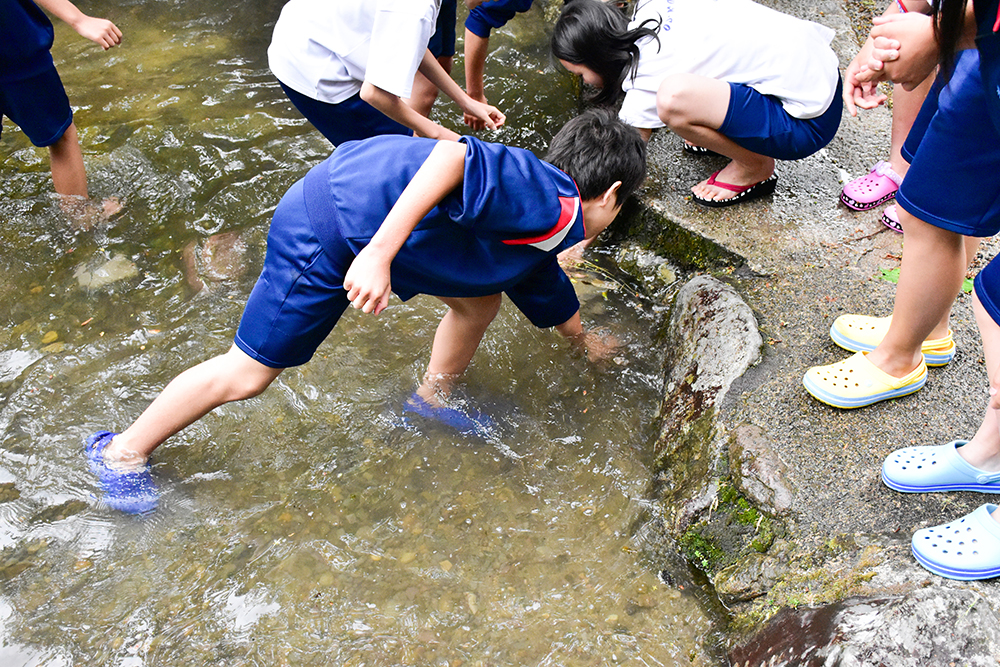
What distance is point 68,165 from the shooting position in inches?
132

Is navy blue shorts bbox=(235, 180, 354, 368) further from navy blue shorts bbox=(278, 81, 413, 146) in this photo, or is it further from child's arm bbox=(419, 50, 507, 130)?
child's arm bbox=(419, 50, 507, 130)

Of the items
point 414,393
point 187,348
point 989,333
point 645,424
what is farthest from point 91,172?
point 989,333

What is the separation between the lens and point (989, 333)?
181cm

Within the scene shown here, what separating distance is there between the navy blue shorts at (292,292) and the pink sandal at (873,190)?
2.15 m

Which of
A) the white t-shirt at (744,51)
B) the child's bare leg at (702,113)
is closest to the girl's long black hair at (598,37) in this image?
the white t-shirt at (744,51)

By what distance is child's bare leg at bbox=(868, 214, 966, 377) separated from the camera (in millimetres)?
1914

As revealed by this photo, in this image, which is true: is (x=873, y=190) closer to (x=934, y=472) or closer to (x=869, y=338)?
(x=869, y=338)

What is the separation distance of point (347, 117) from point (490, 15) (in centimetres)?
109

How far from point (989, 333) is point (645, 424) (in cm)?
114

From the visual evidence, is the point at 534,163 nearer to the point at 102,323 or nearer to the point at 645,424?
the point at 645,424

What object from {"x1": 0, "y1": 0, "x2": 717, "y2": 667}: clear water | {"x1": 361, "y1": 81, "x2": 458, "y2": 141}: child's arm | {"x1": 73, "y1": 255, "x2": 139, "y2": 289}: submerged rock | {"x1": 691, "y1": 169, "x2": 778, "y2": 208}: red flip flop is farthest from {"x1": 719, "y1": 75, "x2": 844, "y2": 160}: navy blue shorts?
{"x1": 73, "y1": 255, "x2": 139, "y2": 289}: submerged rock

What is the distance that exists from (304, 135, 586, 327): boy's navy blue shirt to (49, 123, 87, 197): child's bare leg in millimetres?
1906

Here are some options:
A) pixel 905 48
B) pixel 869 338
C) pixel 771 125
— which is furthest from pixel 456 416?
pixel 905 48

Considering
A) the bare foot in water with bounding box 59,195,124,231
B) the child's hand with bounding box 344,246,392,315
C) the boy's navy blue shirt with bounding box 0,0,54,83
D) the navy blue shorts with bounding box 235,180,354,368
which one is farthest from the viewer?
the bare foot in water with bounding box 59,195,124,231
